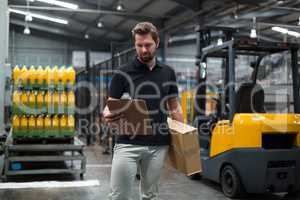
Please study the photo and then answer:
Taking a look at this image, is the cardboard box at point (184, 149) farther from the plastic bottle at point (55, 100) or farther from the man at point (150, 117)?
the plastic bottle at point (55, 100)

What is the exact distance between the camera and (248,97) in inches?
198

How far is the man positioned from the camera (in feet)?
8.22

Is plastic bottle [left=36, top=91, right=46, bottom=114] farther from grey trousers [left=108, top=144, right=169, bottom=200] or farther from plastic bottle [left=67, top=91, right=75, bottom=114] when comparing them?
grey trousers [left=108, top=144, right=169, bottom=200]

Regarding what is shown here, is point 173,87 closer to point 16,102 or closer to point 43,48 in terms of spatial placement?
point 16,102

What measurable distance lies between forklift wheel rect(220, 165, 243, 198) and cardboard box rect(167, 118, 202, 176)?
2402mm

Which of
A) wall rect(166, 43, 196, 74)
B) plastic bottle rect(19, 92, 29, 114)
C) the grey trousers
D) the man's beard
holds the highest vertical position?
wall rect(166, 43, 196, 74)

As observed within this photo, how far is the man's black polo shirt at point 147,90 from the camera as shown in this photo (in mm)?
2580

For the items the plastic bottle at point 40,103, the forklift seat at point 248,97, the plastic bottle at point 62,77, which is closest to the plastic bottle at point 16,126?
the plastic bottle at point 40,103

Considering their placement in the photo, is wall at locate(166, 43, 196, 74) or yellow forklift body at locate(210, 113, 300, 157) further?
wall at locate(166, 43, 196, 74)

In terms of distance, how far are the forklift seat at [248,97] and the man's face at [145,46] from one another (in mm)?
2709

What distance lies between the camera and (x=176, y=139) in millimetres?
2666

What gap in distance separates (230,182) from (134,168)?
2.95 meters

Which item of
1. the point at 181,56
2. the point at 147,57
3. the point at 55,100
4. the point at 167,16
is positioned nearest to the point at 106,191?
the point at 55,100

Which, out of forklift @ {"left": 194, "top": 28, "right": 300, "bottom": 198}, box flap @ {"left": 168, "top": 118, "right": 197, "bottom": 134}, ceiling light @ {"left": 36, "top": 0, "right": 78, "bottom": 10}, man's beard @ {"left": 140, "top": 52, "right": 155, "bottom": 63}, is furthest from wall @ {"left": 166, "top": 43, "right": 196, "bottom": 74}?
man's beard @ {"left": 140, "top": 52, "right": 155, "bottom": 63}
